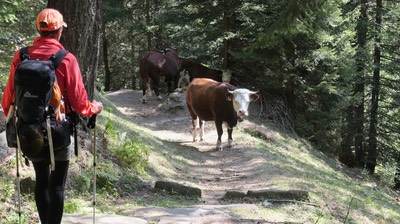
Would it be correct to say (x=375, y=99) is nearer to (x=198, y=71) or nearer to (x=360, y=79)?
(x=360, y=79)

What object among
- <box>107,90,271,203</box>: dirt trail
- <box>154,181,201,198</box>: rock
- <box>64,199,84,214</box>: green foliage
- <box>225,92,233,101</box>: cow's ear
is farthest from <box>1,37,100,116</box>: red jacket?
<box>225,92,233,101</box>: cow's ear

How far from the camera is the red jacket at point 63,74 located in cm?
397

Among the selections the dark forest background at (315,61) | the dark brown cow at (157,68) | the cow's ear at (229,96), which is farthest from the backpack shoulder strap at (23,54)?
the dark brown cow at (157,68)

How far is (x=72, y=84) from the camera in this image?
13.1 feet

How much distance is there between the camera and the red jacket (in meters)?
3.97

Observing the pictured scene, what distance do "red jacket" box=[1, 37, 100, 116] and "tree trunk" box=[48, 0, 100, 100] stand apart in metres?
3.18

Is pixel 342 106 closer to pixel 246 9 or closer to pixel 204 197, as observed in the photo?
pixel 246 9

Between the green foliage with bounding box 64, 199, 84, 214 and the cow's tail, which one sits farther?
the cow's tail

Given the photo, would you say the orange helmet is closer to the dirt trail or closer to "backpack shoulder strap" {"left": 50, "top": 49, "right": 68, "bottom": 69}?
"backpack shoulder strap" {"left": 50, "top": 49, "right": 68, "bottom": 69}

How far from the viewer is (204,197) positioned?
8062 mm

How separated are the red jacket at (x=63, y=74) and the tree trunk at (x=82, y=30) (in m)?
3.18

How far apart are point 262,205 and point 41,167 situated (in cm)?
406

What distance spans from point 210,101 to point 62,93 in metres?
8.84

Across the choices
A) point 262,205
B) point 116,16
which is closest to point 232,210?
point 262,205
